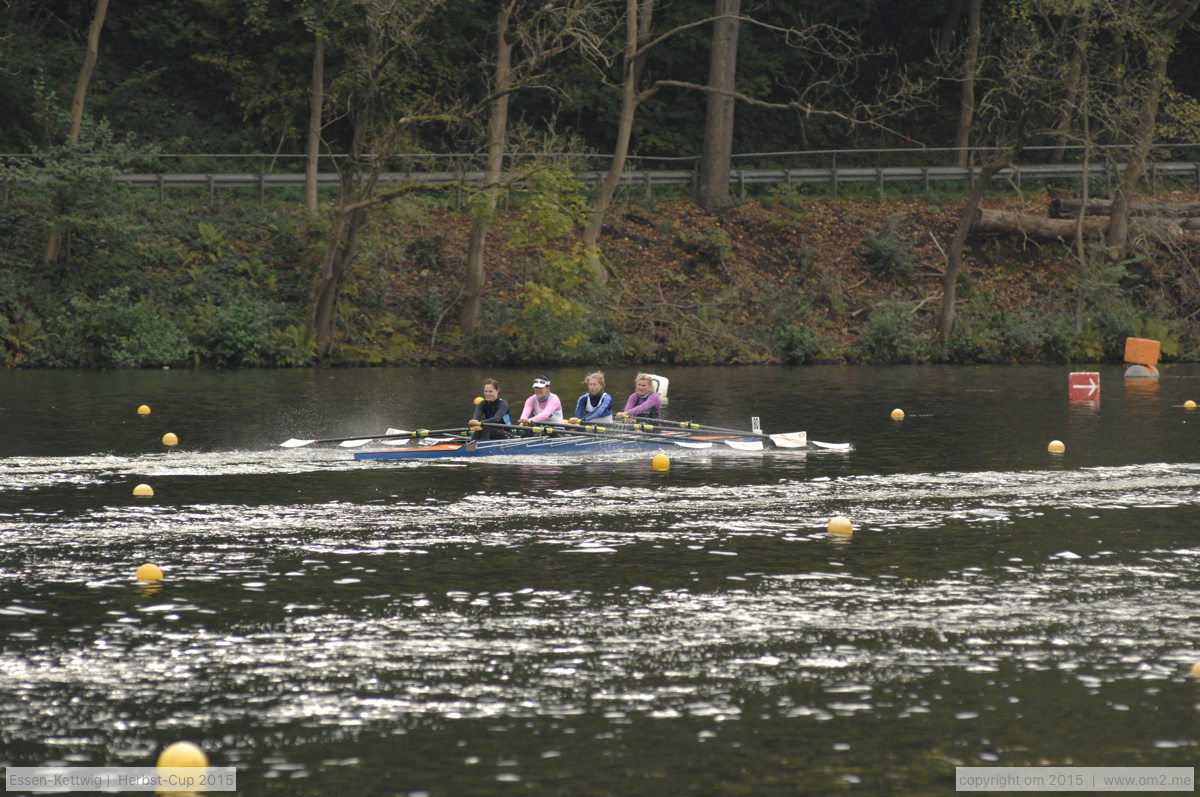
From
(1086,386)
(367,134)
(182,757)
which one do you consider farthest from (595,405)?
(367,134)

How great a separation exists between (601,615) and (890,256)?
33.8m

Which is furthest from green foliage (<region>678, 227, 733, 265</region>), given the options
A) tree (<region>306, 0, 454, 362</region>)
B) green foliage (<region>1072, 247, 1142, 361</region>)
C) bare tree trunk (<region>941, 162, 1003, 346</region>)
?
green foliage (<region>1072, 247, 1142, 361</region>)

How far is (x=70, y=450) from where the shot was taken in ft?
64.2

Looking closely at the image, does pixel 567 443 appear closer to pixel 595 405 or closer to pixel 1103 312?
pixel 595 405

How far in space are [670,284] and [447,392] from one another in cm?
1385

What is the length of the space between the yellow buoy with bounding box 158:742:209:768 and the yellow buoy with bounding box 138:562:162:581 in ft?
14.6

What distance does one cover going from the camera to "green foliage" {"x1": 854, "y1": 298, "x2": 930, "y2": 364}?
38.8 metres

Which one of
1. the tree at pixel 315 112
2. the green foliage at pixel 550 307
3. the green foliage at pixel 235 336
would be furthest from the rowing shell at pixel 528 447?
the tree at pixel 315 112

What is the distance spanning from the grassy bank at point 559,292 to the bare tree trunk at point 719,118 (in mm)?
1319

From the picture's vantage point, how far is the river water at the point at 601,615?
792 cm

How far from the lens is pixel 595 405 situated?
2169 cm

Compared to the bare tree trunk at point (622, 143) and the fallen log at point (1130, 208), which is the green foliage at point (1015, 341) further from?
the bare tree trunk at point (622, 143)

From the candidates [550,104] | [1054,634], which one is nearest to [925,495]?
[1054,634]

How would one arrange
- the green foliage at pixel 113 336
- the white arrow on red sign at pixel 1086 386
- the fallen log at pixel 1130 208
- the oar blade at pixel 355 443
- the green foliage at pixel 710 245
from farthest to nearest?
the green foliage at pixel 710 245 → the fallen log at pixel 1130 208 → the green foliage at pixel 113 336 → the white arrow on red sign at pixel 1086 386 → the oar blade at pixel 355 443
